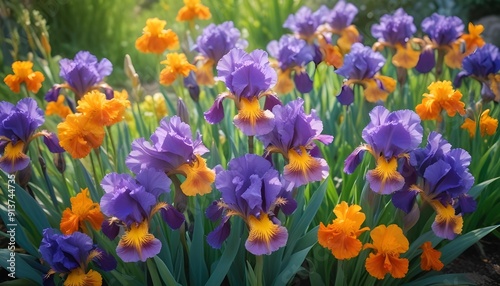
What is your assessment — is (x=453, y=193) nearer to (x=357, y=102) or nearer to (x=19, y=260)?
(x=357, y=102)

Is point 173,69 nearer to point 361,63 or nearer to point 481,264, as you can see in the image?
point 361,63

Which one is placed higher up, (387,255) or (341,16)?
(341,16)

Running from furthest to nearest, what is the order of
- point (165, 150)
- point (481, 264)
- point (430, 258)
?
point (481, 264)
point (430, 258)
point (165, 150)

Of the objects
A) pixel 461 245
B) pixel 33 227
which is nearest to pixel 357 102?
pixel 461 245

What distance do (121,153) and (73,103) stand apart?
434 mm

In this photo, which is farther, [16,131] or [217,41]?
[217,41]

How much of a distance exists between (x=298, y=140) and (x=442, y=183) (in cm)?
55

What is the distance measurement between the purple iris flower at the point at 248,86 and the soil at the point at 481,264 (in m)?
1.21

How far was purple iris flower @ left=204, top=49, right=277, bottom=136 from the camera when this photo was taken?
2.15 metres

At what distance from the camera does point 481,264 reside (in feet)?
9.07

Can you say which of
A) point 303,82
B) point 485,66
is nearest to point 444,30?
point 485,66

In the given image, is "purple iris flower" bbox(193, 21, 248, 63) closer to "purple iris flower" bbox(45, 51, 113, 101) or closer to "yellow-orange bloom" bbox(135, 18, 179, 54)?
"yellow-orange bloom" bbox(135, 18, 179, 54)

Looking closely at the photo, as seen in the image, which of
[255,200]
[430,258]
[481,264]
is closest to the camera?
[255,200]

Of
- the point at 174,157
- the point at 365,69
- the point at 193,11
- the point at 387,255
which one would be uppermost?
the point at 193,11
